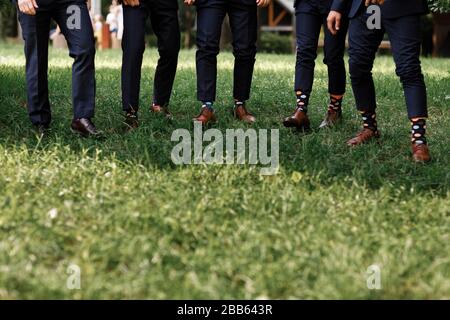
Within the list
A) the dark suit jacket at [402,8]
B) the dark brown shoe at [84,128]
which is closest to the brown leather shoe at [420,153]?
the dark suit jacket at [402,8]

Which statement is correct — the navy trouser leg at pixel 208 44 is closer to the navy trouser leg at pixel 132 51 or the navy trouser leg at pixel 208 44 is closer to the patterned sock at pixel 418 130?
the navy trouser leg at pixel 132 51

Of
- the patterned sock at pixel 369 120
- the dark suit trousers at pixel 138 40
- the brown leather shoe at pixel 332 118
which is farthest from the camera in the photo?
the brown leather shoe at pixel 332 118

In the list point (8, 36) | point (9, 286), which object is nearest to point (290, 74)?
point (9, 286)

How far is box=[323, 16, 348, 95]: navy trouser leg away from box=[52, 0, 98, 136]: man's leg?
1.80 m

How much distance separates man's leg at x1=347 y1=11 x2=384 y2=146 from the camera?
495 centimetres

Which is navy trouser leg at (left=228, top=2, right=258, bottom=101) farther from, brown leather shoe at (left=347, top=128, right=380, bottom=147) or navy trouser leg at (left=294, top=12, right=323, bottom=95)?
brown leather shoe at (left=347, top=128, right=380, bottom=147)

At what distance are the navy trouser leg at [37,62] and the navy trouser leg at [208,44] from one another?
1162 millimetres

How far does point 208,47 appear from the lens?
557 cm

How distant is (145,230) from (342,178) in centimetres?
139

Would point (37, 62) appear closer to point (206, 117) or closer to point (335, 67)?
point (206, 117)

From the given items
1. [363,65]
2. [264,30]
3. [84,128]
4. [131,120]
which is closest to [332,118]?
[363,65]

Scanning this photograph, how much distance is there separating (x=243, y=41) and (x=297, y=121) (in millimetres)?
830

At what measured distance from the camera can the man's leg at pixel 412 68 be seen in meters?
4.75
